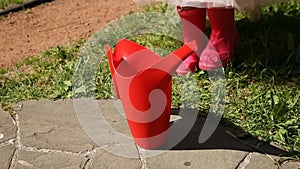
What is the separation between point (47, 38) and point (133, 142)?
1.32 meters

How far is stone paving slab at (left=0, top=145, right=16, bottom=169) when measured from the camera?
94.6 inches

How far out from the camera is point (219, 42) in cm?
294

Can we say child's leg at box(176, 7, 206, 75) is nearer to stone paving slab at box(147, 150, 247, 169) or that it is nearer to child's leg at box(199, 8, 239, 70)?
child's leg at box(199, 8, 239, 70)

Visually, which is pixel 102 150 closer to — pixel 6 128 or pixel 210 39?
pixel 6 128

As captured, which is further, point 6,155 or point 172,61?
point 6,155

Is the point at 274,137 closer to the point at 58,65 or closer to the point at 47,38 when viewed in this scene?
the point at 58,65

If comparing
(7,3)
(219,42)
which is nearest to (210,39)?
(219,42)

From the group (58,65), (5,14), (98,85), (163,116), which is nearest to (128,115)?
(163,116)

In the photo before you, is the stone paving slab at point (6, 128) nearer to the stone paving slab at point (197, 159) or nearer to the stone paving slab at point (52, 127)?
the stone paving slab at point (52, 127)

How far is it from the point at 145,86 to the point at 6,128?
0.77 m

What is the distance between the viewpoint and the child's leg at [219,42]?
9.53 ft

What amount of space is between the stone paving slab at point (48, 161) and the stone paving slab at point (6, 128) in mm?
152

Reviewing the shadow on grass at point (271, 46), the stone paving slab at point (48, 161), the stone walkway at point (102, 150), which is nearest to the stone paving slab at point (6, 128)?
the stone walkway at point (102, 150)

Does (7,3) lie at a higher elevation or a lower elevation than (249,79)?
higher
